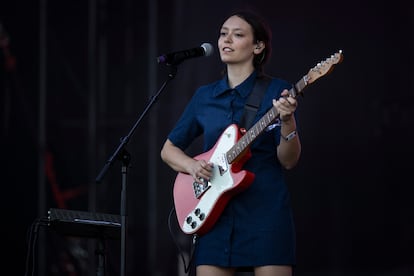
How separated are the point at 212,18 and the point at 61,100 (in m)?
1.31

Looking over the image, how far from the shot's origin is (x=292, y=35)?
20.5ft

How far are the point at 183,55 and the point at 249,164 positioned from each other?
55 centimetres

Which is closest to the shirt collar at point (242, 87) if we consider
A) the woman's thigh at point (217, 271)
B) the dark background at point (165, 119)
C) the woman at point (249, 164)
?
the woman at point (249, 164)

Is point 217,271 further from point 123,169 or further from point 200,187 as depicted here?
point 123,169

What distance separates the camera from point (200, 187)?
342 cm

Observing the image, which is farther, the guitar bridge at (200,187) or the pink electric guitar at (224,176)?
the guitar bridge at (200,187)

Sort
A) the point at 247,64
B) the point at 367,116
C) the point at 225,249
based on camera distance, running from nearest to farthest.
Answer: the point at 225,249 < the point at 247,64 < the point at 367,116

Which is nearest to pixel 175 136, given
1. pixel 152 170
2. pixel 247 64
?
pixel 247 64

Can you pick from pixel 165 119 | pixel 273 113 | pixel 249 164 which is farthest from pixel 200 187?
pixel 165 119

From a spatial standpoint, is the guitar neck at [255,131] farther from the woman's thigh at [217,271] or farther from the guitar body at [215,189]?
the woman's thigh at [217,271]

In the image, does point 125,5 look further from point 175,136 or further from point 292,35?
point 175,136

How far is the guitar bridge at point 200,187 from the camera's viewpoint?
11.1ft

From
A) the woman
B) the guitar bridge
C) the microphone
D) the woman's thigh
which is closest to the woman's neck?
the woman

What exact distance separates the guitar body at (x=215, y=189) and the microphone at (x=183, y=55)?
35cm
